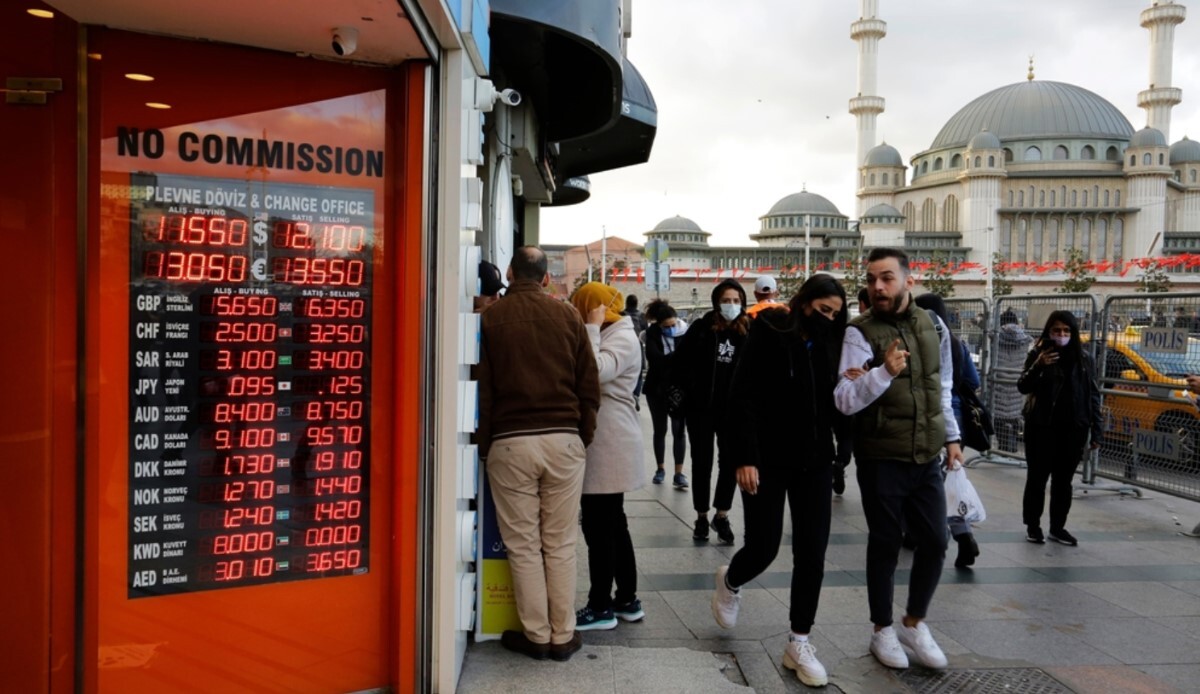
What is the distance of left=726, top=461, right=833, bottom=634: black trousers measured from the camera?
14.0ft

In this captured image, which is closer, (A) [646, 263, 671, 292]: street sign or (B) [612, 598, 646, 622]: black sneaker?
Result: (B) [612, 598, 646, 622]: black sneaker

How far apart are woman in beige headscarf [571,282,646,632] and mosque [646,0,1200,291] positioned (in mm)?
84831

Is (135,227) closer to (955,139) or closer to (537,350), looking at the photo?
(537,350)

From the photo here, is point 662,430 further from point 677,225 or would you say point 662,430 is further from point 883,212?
point 883,212

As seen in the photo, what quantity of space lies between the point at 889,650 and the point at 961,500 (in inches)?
75.1

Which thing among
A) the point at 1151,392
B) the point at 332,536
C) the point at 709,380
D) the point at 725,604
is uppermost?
the point at 709,380

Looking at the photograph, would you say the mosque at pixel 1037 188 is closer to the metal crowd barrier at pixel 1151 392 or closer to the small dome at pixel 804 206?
the small dome at pixel 804 206

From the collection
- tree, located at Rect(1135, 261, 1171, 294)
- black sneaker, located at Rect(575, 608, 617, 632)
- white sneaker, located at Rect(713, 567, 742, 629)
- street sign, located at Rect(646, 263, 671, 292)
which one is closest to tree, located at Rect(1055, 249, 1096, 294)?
tree, located at Rect(1135, 261, 1171, 294)

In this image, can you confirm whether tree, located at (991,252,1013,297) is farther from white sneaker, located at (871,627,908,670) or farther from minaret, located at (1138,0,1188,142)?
white sneaker, located at (871,627,908,670)

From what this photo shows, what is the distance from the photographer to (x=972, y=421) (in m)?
6.30

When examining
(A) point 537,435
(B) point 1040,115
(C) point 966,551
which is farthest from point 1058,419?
(B) point 1040,115

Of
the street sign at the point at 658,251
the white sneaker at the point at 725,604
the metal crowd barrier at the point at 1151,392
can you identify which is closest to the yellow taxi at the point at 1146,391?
the metal crowd barrier at the point at 1151,392

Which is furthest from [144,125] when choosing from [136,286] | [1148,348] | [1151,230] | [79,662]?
[1151,230]

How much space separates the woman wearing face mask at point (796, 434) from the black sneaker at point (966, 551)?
246 centimetres
